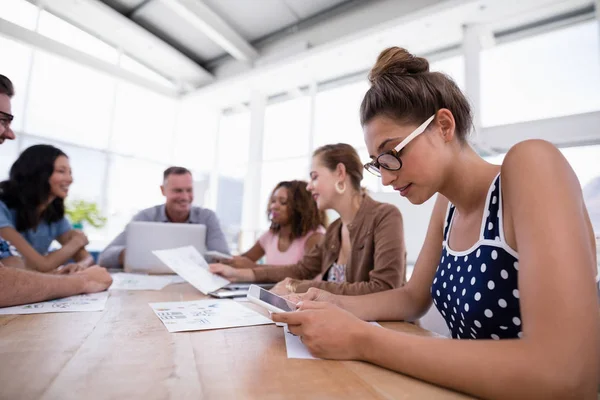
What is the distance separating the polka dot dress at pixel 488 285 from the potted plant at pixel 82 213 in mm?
5398

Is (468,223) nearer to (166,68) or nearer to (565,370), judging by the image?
(565,370)

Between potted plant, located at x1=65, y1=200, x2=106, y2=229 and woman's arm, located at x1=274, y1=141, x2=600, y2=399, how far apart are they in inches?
215

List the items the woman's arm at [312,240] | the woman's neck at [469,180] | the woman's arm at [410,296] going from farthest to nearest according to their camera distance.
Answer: the woman's arm at [312,240], the woman's arm at [410,296], the woman's neck at [469,180]

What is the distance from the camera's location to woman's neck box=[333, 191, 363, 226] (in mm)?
1771

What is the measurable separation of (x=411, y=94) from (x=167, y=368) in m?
0.82

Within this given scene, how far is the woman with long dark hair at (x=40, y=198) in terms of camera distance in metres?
2.01

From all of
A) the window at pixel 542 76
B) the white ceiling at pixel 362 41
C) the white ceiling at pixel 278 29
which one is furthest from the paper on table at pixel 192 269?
the white ceiling at pixel 278 29

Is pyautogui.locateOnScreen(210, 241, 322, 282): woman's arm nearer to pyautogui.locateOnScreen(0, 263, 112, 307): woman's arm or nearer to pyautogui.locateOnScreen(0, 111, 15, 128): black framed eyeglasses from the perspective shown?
pyautogui.locateOnScreen(0, 263, 112, 307): woman's arm

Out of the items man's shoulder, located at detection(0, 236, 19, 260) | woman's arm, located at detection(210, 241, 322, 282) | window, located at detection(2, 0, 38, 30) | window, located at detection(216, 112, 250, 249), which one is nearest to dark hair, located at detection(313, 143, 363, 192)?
woman's arm, located at detection(210, 241, 322, 282)

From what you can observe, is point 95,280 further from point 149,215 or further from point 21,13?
point 21,13

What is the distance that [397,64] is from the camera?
920mm

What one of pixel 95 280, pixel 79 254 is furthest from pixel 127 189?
pixel 95 280

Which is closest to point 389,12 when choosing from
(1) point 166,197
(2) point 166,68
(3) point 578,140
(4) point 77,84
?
(3) point 578,140

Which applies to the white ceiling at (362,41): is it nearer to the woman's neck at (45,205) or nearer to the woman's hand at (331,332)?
the woman's neck at (45,205)
